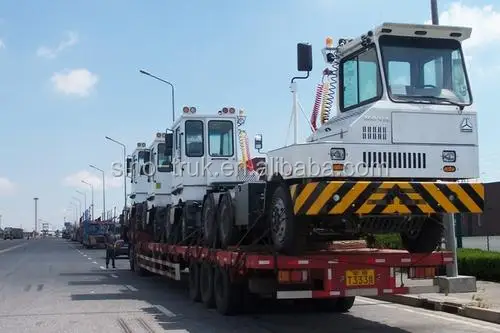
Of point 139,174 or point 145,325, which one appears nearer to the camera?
point 145,325

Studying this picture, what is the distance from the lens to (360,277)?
383 inches

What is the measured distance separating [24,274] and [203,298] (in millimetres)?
12950

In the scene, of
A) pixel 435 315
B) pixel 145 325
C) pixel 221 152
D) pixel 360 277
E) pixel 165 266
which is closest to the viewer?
pixel 360 277

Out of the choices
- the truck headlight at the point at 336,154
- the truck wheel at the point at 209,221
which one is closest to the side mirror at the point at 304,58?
the truck headlight at the point at 336,154

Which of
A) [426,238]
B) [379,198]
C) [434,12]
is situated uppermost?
[434,12]

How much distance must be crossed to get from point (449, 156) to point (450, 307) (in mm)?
3914

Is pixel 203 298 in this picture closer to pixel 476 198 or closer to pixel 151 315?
pixel 151 315

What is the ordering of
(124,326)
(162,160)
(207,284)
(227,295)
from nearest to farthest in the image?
(124,326), (227,295), (207,284), (162,160)

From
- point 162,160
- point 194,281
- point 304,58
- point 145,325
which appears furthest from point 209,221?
point 162,160

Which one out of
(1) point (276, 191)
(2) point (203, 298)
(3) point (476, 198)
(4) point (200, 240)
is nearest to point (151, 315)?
(2) point (203, 298)

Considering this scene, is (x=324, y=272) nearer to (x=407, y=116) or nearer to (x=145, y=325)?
(x=407, y=116)

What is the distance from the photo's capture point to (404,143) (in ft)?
31.6

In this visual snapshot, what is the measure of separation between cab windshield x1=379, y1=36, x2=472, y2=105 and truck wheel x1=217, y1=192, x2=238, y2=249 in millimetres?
3883

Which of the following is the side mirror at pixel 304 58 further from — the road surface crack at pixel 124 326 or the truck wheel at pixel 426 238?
the road surface crack at pixel 124 326
